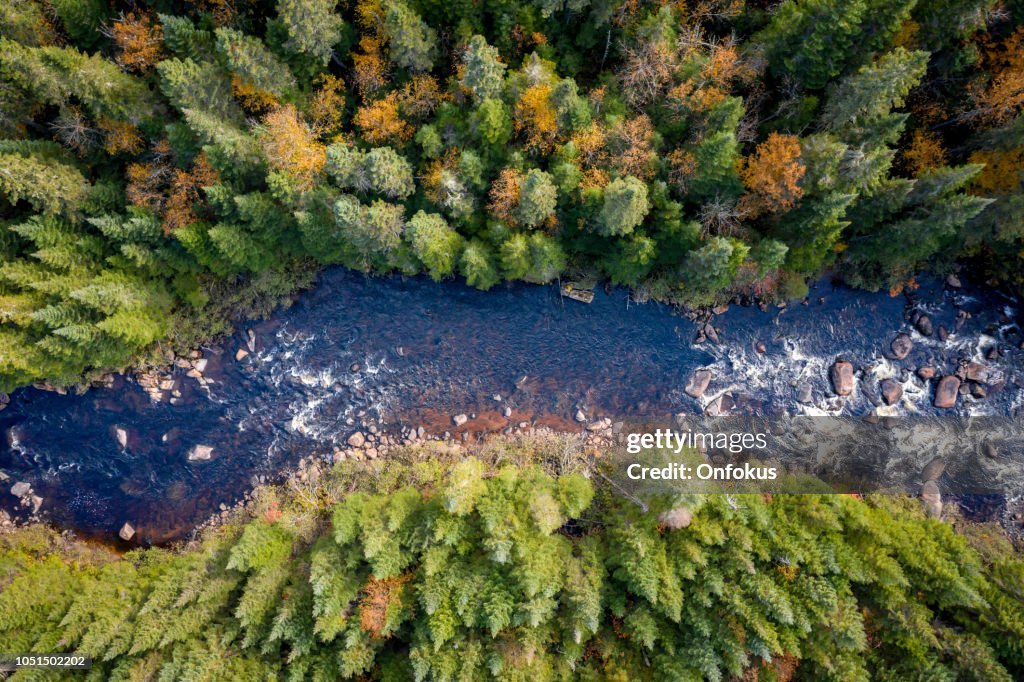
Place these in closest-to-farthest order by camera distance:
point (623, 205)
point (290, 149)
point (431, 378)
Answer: point (623, 205) → point (290, 149) → point (431, 378)

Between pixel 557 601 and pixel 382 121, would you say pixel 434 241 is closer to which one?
pixel 382 121

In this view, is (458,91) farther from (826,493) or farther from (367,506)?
(826,493)

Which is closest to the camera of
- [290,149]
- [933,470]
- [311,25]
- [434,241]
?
[311,25]

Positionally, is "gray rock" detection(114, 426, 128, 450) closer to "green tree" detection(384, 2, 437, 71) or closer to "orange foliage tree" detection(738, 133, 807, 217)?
"green tree" detection(384, 2, 437, 71)

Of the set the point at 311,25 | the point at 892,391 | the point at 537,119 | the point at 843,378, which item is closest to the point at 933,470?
the point at 892,391

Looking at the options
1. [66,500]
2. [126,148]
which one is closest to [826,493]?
[126,148]

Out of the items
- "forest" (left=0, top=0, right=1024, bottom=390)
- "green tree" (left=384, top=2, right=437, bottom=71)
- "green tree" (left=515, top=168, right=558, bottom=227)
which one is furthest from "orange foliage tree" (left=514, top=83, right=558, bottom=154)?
"green tree" (left=384, top=2, right=437, bottom=71)
